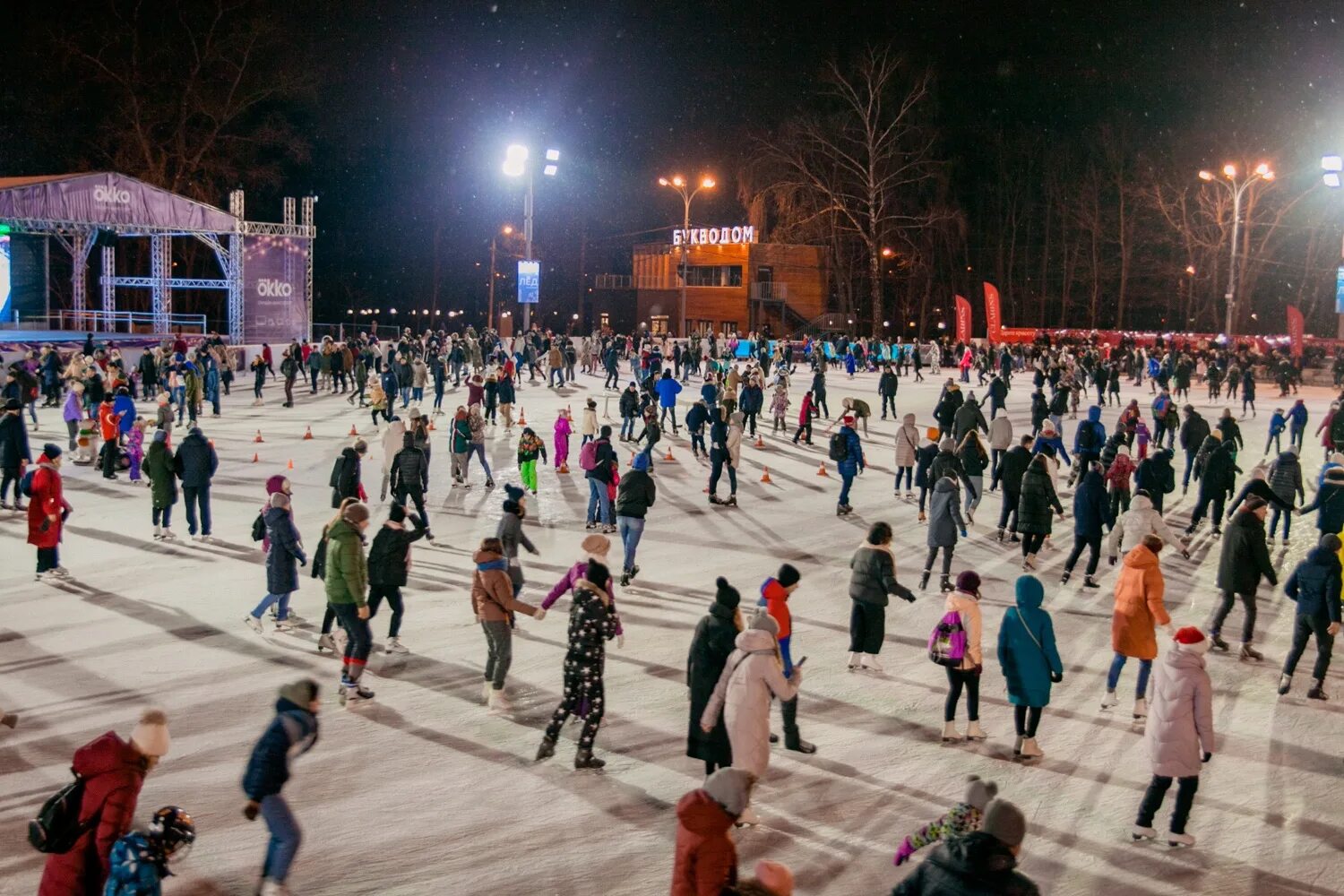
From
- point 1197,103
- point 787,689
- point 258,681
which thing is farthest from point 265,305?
point 1197,103

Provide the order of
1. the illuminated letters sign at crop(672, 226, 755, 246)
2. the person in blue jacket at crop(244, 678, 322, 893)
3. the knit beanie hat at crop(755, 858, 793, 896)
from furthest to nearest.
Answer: the illuminated letters sign at crop(672, 226, 755, 246) < the person in blue jacket at crop(244, 678, 322, 893) < the knit beanie hat at crop(755, 858, 793, 896)

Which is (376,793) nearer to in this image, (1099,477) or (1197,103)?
(1099,477)

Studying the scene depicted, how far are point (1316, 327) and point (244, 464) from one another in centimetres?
5871

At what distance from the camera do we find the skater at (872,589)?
26.4ft

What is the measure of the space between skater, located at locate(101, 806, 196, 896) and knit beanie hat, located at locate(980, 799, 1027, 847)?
9.15 ft

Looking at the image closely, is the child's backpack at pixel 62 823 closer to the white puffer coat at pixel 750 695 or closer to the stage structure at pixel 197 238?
the white puffer coat at pixel 750 695

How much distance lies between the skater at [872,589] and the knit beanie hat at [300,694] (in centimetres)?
402

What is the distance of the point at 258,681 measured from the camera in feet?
26.7

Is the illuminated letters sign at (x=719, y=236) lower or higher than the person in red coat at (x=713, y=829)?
higher

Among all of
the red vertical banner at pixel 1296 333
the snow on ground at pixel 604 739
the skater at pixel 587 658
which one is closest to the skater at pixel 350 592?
the snow on ground at pixel 604 739

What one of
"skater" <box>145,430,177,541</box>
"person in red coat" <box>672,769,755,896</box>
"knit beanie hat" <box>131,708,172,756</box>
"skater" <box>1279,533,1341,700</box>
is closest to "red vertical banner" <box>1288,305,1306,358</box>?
"skater" <box>1279,533,1341,700</box>

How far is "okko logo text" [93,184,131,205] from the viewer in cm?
3334

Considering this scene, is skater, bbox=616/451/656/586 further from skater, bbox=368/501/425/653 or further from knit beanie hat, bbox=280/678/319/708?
knit beanie hat, bbox=280/678/319/708

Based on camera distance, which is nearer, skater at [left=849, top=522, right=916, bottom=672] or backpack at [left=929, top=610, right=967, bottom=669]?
backpack at [left=929, top=610, right=967, bottom=669]
